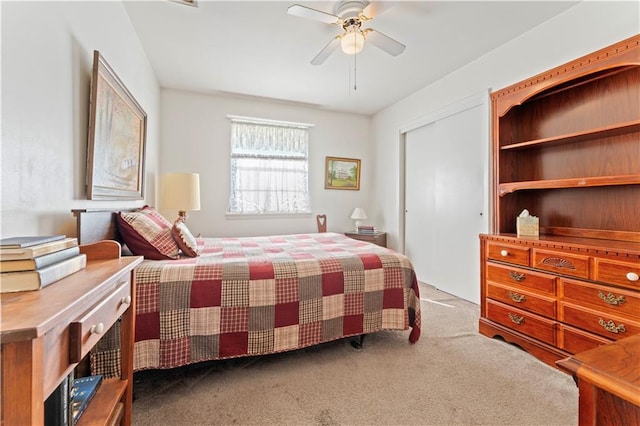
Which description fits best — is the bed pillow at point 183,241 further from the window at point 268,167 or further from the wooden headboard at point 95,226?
the window at point 268,167

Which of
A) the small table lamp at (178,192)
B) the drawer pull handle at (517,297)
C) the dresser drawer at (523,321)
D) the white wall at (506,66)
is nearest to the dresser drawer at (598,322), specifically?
the dresser drawer at (523,321)

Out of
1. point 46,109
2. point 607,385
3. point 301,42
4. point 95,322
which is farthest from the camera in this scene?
point 301,42

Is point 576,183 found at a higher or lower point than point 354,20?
lower

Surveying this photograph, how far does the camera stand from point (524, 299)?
206 centimetres

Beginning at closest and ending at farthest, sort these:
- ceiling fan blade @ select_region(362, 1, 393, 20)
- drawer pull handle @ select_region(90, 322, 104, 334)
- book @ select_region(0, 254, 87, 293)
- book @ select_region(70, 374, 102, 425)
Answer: book @ select_region(0, 254, 87, 293)
drawer pull handle @ select_region(90, 322, 104, 334)
book @ select_region(70, 374, 102, 425)
ceiling fan blade @ select_region(362, 1, 393, 20)

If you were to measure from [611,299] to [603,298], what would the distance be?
4 centimetres

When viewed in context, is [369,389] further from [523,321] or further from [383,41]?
[383,41]

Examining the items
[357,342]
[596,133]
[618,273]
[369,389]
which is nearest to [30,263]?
[369,389]

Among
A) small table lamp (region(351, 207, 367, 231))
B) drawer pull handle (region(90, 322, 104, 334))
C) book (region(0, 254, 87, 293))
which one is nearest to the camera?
book (region(0, 254, 87, 293))

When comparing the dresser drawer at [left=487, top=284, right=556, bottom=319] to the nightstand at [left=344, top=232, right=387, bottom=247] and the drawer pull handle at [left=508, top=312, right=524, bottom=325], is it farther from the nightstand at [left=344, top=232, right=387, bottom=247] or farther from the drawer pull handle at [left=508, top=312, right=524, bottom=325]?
the nightstand at [left=344, top=232, right=387, bottom=247]

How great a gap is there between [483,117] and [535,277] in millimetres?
1722

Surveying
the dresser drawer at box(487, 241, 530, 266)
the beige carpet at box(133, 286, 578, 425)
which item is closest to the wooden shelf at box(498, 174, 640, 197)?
the dresser drawer at box(487, 241, 530, 266)

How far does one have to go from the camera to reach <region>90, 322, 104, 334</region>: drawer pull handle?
780 mm

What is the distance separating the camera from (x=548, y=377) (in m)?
1.76
